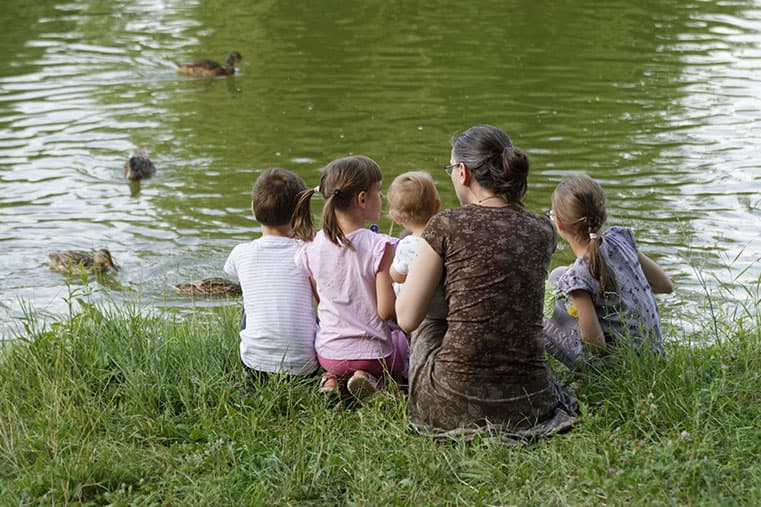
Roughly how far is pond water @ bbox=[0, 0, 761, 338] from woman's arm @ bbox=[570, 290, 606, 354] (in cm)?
224

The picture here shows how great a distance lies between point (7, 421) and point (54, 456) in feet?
1.51

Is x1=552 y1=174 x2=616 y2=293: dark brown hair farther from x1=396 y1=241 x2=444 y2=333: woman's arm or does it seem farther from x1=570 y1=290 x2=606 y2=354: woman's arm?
x1=396 y1=241 x2=444 y2=333: woman's arm

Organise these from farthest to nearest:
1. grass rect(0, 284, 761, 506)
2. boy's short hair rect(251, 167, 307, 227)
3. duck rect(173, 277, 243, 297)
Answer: duck rect(173, 277, 243, 297)
boy's short hair rect(251, 167, 307, 227)
grass rect(0, 284, 761, 506)

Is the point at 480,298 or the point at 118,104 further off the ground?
the point at 480,298

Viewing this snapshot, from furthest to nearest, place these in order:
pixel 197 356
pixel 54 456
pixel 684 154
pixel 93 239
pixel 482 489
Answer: pixel 684 154
pixel 93 239
pixel 197 356
pixel 54 456
pixel 482 489

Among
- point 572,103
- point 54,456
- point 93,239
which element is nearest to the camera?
point 54,456

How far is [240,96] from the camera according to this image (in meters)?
15.3

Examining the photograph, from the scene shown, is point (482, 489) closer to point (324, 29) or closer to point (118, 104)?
point (118, 104)

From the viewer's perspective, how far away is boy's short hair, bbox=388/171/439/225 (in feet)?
16.5

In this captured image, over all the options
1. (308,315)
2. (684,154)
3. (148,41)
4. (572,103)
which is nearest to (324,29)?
(148,41)

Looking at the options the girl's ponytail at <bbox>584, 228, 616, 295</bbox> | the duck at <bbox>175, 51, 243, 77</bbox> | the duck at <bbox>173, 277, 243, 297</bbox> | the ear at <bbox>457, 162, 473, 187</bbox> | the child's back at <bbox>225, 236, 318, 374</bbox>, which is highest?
the ear at <bbox>457, 162, 473, 187</bbox>

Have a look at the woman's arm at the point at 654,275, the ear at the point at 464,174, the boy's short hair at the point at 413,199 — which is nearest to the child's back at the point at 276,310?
the boy's short hair at the point at 413,199

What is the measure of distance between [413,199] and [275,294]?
0.88 meters

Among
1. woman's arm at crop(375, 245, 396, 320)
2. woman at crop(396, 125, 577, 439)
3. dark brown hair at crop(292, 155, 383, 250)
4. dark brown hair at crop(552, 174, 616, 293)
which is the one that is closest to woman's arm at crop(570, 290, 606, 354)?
dark brown hair at crop(552, 174, 616, 293)
